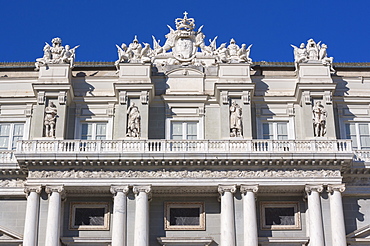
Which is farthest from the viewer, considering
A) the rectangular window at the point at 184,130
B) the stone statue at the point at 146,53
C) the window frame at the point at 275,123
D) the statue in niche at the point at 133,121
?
the stone statue at the point at 146,53

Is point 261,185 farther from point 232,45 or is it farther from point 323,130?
point 232,45

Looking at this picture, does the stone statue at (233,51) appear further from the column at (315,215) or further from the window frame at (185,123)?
the column at (315,215)

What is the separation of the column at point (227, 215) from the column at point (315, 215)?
3735 mm

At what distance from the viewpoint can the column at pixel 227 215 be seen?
36375 mm

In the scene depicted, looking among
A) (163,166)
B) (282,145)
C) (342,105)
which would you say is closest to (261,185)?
(282,145)

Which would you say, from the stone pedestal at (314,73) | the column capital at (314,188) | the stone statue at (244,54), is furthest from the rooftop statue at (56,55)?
the column capital at (314,188)

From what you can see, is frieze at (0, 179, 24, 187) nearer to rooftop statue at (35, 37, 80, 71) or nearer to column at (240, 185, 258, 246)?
rooftop statue at (35, 37, 80, 71)

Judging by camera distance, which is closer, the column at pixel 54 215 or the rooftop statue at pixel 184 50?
the column at pixel 54 215

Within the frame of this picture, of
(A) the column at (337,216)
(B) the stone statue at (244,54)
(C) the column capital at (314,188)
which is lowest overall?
(A) the column at (337,216)

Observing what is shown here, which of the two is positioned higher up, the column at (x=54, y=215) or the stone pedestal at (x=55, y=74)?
the stone pedestal at (x=55, y=74)

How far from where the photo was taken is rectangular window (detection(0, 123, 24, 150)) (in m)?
40.9

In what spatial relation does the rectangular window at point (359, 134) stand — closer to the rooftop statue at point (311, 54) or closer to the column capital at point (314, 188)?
the rooftop statue at point (311, 54)

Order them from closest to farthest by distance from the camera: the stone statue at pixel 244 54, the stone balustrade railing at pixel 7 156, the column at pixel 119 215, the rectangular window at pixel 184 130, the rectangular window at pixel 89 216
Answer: the column at pixel 119 215, the rectangular window at pixel 89 216, the stone balustrade railing at pixel 7 156, the rectangular window at pixel 184 130, the stone statue at pixel 244 54

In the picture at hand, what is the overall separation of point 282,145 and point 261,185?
8.38ft
